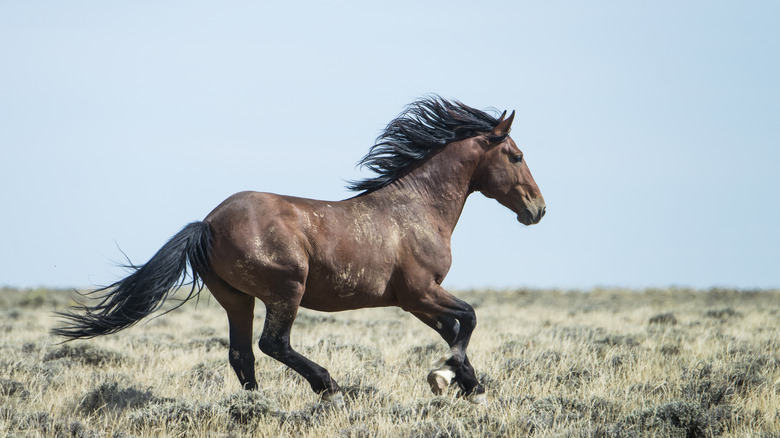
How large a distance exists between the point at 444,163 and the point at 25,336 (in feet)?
29.0

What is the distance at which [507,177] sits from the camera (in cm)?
743

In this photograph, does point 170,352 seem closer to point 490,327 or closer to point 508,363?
point 508,363

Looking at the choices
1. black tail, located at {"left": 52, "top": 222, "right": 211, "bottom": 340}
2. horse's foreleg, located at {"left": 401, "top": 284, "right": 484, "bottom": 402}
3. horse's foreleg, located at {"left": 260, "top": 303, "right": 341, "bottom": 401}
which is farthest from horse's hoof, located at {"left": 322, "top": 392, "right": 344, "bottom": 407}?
black tail, located at {"left": 52, "top": 222, "right": 211, "bottom": 340}

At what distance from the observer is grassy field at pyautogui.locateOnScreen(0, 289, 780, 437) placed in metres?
5.41

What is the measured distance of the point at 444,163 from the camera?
24.0 ft

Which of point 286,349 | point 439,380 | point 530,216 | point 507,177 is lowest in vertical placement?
point 439,380

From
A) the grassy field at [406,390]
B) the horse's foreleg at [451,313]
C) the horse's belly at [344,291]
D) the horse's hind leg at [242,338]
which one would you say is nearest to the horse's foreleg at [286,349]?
the grassy field at [406,390]

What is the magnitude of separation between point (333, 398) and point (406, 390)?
1.12m

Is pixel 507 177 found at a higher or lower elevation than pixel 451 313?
higher

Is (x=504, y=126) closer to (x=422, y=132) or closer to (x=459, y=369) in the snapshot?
(x=422, y=132)

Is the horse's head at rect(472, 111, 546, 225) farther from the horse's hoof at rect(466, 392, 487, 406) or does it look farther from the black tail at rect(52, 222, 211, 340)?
the black tail at rect(52, 222, 211, 340)

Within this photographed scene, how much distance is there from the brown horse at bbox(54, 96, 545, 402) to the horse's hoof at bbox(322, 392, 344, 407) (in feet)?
0.04

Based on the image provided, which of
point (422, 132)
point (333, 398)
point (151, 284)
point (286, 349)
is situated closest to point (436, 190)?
point (422, 132)

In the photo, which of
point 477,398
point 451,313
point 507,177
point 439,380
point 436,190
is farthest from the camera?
point 507,177
